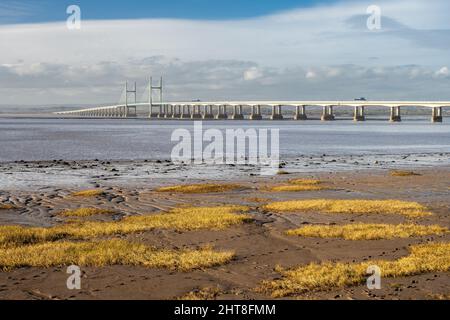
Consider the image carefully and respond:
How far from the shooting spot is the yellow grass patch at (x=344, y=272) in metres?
12.1

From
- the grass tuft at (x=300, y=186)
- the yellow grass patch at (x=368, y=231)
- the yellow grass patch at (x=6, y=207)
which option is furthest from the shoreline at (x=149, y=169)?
the yellow grass patch at (x=368, y=231)

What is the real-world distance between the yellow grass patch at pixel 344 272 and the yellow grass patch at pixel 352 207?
6.86 m

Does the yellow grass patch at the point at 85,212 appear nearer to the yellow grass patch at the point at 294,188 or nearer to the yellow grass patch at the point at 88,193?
the yellow grass patch at the point at 88,193

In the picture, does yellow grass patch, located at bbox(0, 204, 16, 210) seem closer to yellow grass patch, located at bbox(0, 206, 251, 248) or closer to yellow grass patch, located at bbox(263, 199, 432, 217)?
yellow grass patch, located at bbox(0, 206, 251, 248)

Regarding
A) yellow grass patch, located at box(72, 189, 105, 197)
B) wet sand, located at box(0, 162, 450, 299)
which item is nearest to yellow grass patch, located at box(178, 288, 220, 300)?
wet sand, located at box(0, 162, 450, 299)

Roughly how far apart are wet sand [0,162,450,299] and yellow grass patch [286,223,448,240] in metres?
0.44

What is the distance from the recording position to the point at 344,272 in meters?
13.0

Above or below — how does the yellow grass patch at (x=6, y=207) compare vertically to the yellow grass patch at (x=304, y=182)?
above

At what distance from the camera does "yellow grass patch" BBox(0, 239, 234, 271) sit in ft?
45.7

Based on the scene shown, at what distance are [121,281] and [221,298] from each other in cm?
251

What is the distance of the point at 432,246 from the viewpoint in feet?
51.6

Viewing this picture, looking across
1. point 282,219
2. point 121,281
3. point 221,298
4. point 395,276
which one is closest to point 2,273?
point 121,281

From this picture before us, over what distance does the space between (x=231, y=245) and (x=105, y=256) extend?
3668 mm
